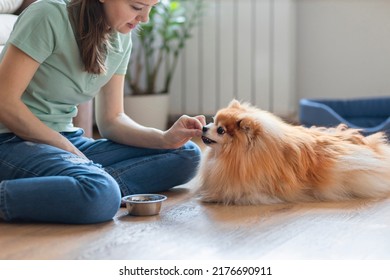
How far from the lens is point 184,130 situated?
2.00m

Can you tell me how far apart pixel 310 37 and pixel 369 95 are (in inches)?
19.0

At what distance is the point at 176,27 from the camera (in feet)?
12.8

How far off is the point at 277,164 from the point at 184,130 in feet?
0.99

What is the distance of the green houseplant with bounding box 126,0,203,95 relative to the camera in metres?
3.67

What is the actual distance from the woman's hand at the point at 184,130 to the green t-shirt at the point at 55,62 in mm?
255

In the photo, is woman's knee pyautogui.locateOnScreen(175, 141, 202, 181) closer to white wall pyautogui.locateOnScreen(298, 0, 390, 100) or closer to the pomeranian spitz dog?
the pomeranian spitz dog

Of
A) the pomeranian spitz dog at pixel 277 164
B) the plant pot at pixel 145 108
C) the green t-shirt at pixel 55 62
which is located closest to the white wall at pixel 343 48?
the plant pot at pixel 145 108

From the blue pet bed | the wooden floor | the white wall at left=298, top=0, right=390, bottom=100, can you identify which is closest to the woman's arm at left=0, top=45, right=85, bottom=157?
the wooden floor

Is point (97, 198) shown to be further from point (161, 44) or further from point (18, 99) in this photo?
A: point (161, 44)

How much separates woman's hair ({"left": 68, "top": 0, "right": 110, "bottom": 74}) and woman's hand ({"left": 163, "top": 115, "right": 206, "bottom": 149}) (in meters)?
0.33

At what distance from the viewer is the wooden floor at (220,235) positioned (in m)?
1.49

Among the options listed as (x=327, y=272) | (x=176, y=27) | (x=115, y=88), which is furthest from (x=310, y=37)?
(x=327, y=272)

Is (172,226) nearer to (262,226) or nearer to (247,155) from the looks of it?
(262,226)

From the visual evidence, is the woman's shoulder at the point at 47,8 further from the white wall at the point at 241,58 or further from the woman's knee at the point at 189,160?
the white wall at the point at 241,58
